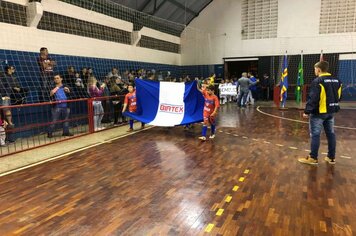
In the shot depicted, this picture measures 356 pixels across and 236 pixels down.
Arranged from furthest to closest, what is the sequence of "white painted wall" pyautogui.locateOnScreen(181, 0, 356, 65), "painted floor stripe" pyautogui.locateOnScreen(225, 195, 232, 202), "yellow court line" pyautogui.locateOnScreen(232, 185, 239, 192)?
"white painted wall" pyautogui.locateOnScreen(181, 0, 356, 65), "yellow court line" pyautogui.locateOnScreen(232, 185, 239, 192), "painted floor stripe" pyautogui.locateOnScreen(225, 195, 232, 202)

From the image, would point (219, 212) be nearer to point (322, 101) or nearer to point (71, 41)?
point (322, 101)

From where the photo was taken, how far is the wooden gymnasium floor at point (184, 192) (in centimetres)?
313

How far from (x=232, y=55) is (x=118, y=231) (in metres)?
16.6

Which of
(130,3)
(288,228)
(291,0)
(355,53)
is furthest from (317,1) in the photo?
(288,228)

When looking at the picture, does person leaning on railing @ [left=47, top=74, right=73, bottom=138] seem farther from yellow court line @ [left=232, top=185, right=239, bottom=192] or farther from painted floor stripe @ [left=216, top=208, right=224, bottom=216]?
painted floor stripe @ [left=216, top=208, right=224, bottom=216]

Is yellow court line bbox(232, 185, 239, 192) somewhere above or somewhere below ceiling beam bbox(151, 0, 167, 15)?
below

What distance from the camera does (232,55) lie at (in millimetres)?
18516

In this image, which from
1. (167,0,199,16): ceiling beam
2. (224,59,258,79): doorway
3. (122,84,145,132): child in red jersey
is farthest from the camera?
(224,59,258,79): doorway

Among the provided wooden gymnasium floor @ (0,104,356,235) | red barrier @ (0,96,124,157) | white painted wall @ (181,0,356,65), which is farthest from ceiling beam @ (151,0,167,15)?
wooden gymnasium floor @ (0,104,356,235)

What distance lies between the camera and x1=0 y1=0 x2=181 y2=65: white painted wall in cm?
804

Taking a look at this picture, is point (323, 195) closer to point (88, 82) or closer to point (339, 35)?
point (88, 82)

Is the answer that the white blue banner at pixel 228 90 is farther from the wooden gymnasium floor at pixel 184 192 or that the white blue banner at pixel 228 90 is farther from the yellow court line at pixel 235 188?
the yellow court line at pixel 235 188

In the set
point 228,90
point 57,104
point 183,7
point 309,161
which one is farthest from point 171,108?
point 183,7

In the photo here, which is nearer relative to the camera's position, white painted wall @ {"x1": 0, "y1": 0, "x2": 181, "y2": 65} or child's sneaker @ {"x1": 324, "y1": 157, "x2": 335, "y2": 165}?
child's sneaker @ {"x1": 324, "y1": 157, "x2": 335, "y2": 165}
